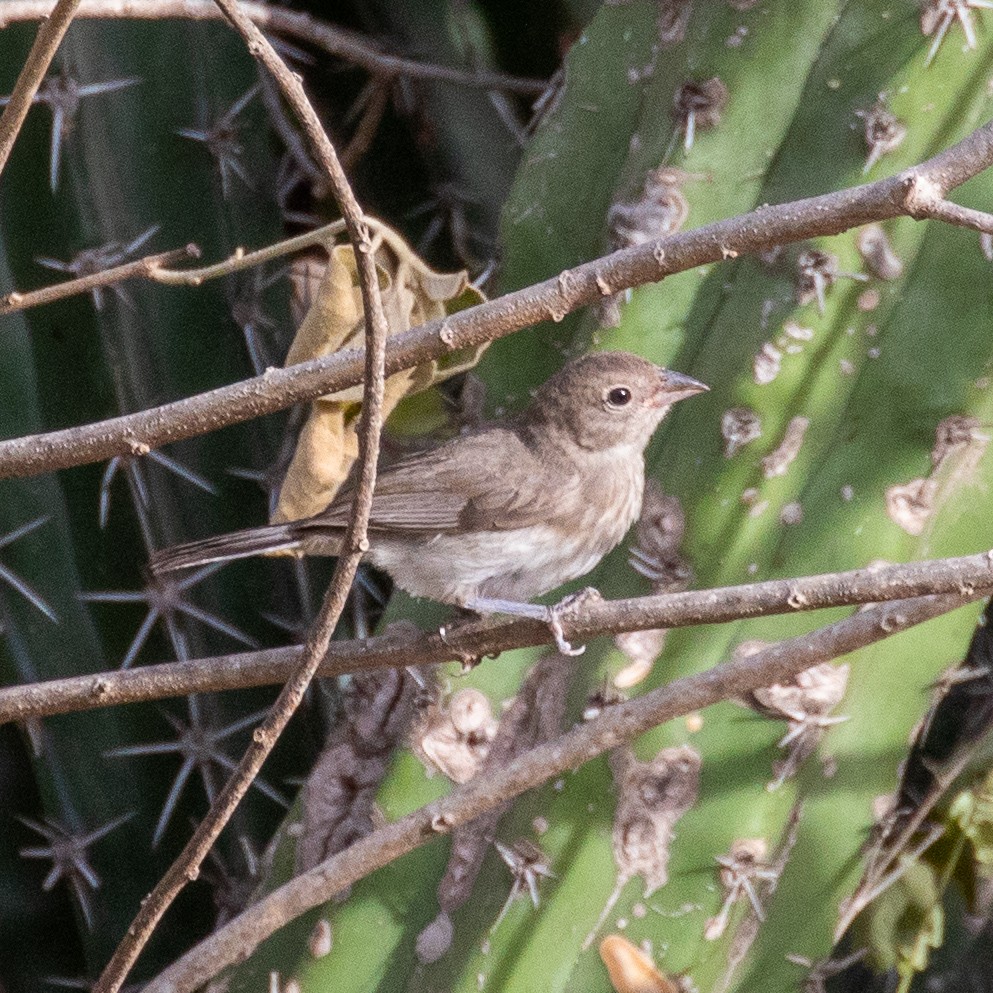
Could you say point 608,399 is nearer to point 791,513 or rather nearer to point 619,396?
point 619,396

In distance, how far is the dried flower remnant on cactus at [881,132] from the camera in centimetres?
315

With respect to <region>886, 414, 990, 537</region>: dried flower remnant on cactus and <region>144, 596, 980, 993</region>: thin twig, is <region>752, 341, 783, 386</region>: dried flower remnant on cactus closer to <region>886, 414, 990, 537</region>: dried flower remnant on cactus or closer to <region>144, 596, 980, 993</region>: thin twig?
<region>886, 414, 990, 537</region>: dried flower remnant on cactus

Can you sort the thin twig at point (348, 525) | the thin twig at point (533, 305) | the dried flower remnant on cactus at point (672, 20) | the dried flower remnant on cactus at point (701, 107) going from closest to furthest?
1. the thin twig at point (348, 525)
2. the thin twig at point (533, 305)
3. the dried flower remnant on cactus at point (701, 107)
4. the dried flower remnant on cactus at point (672, 20)

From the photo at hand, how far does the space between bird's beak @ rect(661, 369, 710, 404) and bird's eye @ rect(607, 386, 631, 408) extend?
0.35 feet

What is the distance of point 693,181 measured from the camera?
332cm

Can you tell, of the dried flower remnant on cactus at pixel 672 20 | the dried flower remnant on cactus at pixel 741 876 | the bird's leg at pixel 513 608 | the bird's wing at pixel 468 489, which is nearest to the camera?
the dried flower remnant on cactus at pixel 741 876

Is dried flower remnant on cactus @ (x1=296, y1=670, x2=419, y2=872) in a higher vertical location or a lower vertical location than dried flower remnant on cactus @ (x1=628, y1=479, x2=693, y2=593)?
lower

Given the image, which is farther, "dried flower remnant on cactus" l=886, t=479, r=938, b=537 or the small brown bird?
the small brown bird

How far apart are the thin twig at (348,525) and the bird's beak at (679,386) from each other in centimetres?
130

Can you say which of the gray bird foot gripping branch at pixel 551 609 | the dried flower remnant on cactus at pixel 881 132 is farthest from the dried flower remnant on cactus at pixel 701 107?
the gray bird foot gripping branch at pixel 551 609

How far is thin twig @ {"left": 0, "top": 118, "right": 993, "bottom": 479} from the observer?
6.74ft

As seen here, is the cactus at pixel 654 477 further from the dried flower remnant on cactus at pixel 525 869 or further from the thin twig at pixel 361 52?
the thin twig at pixel 361 52

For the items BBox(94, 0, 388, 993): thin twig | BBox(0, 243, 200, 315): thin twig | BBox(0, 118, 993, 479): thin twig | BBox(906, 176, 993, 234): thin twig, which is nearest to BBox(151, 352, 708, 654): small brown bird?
BBox(0, 243, 200, 315): thin twig

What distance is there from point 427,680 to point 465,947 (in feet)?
1.97
